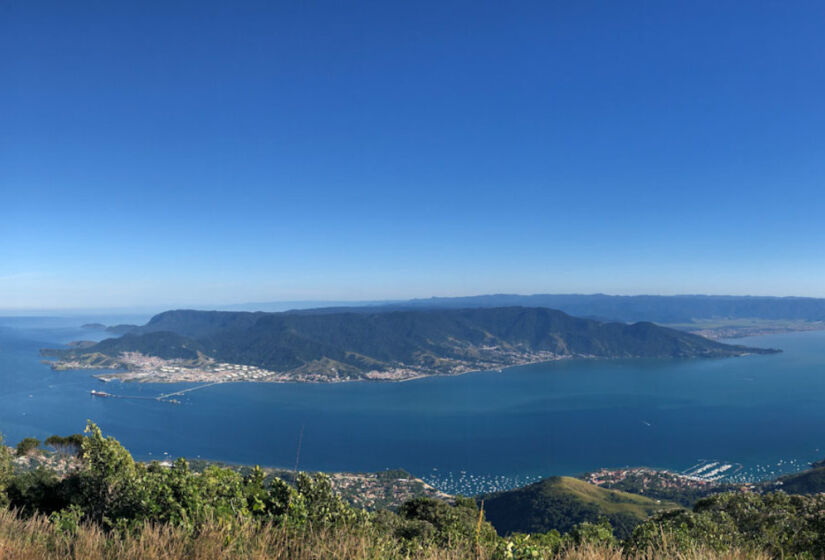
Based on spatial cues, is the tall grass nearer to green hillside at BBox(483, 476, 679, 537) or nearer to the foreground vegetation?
the foreground vegetation

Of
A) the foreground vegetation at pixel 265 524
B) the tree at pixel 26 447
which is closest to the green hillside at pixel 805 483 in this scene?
the foreground vegetation at pixel 265 524

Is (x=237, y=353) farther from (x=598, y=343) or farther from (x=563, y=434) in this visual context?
(x=598, y=343)

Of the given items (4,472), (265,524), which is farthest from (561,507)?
(265,524)

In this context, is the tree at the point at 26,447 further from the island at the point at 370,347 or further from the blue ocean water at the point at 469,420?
the island at the point at 370,347

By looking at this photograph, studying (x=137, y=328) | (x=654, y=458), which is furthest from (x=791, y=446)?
(x=137, y=328)

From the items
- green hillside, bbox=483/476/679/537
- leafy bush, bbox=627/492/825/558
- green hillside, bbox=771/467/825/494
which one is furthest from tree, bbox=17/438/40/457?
green hillside, bbox=771/467/825/494
